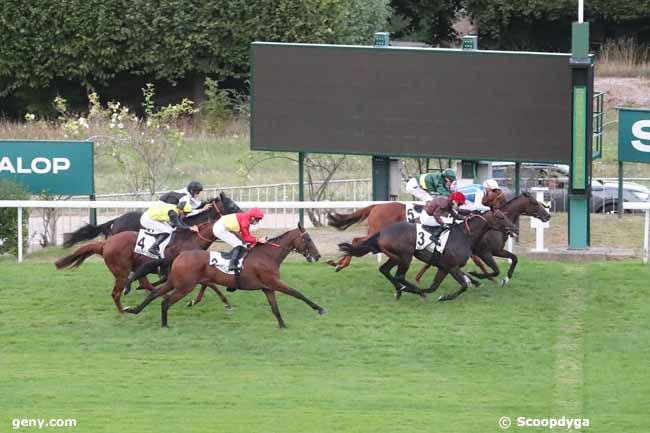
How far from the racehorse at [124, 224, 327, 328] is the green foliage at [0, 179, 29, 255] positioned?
11.4 ft

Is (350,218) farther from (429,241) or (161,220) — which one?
(161,220)

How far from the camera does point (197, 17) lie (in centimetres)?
2739

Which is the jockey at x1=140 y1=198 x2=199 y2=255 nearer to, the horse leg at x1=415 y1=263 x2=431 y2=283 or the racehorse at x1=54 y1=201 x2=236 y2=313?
the racehorse at x1=54 y1=201 x2=236 y2=313

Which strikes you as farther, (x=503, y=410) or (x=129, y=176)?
(x=129, y=176)

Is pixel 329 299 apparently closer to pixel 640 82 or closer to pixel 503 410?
pixel 503 410

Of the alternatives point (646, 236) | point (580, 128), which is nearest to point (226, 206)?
point (580, 128)

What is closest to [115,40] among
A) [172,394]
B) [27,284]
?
[27,284]

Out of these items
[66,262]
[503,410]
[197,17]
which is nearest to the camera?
[503,410]

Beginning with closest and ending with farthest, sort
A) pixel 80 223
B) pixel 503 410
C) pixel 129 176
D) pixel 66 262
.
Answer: pixel 503 410 → pixel 66 262 → pixel 80 223 → pixel 129 176

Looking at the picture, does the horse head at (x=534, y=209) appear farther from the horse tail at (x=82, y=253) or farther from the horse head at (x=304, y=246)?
the horse tail at (x=82, y=253)

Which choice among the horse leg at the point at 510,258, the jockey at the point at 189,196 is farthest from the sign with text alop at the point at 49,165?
the horse leg at the point at 510,258

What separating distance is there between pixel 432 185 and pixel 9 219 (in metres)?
4.57

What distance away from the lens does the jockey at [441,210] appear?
1465 centimetres

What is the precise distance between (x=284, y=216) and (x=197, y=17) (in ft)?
31.7
